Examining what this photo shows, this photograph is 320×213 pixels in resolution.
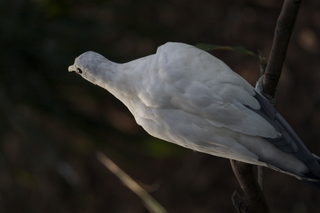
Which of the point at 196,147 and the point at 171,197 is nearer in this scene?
the point at 196,147

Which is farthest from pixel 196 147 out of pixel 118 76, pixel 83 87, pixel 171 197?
pixel 171 197

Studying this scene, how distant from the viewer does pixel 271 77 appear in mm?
1026

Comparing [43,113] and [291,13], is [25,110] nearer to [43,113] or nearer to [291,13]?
[43,113]

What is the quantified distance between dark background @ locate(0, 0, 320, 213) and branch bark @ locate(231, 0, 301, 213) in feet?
2.61

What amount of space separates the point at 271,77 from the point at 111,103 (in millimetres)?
1559

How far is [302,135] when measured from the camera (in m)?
2.33

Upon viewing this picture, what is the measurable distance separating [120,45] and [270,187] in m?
1.02

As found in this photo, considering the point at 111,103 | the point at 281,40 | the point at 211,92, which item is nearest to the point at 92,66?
the point at 211,92

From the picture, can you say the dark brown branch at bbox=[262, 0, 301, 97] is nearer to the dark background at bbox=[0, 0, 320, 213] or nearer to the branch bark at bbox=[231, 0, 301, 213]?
the branch bark at bbox=[231, 0, 301, 213]

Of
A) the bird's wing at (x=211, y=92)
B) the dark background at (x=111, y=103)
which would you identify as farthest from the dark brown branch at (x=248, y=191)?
the dark background at (x=111, y=103)

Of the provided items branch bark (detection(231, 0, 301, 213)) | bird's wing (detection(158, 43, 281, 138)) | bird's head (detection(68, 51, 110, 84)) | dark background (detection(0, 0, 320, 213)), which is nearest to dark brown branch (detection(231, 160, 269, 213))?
branch bark (detection(231, 0, 301, 213))

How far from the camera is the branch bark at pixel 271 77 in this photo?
40.0 inches

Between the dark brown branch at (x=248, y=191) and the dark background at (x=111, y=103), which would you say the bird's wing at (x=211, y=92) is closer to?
the dark brown branch at (x=248, y=191)

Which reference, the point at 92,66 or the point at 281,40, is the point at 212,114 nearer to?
the point at 281,40
